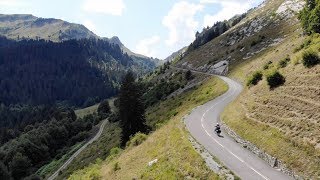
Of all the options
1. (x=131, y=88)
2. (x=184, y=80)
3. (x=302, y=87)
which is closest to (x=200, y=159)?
A: (x=302, y=87)

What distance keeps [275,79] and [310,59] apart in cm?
510

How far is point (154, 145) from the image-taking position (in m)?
47.1

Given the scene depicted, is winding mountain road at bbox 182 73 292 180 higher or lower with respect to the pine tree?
lower

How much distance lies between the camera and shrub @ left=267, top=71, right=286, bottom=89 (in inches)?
1934

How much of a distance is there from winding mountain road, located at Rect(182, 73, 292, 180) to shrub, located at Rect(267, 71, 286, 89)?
9575mm

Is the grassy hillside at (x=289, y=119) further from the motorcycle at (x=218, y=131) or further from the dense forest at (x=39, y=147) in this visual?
the dense forest at (x=39, y=147)

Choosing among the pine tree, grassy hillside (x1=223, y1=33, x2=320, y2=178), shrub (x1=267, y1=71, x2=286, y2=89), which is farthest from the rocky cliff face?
grassy hillside (x1=223, y1=33, x2=320, y2=178)

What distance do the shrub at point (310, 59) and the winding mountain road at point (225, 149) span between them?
13.0 m

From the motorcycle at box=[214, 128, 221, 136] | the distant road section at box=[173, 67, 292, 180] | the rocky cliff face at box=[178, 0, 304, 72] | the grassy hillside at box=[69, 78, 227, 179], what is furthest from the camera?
the rocky cliff face at box=[178, 0, 304, 72]

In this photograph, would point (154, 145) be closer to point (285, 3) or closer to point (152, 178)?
point (152, 178)

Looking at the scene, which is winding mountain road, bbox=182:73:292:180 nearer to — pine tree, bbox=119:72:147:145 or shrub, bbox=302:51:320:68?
shrub, bbox=302:51:320:68

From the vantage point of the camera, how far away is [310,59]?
46344mm

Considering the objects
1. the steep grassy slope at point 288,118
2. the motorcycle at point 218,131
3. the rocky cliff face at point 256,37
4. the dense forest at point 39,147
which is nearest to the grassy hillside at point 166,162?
the motorcycle at point 218,131

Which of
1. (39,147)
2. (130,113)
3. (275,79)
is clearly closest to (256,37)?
(130,113)
